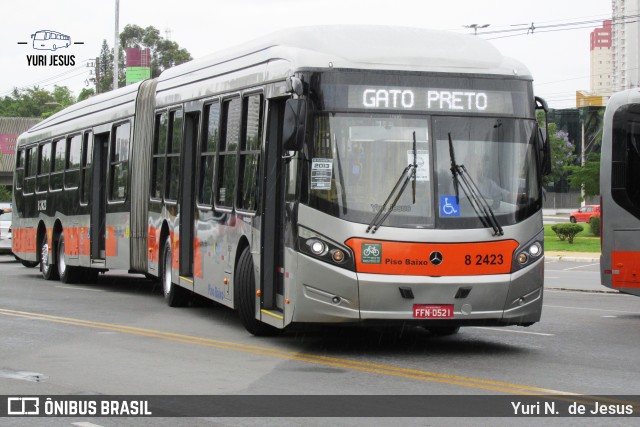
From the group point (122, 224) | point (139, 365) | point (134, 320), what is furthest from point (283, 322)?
point (122, 224)

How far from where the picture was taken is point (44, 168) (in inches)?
1057

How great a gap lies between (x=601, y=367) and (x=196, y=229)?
6.63m

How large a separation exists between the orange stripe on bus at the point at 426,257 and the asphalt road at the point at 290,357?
0.90 metres

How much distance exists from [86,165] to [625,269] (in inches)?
437

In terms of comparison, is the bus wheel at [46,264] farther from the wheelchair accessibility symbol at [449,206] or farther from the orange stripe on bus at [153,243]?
the wheelchair accessibility symbol at [449,206]

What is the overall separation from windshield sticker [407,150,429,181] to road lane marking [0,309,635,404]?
1940 mm

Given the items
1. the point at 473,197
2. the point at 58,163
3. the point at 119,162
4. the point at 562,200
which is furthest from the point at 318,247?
the point at 562,200

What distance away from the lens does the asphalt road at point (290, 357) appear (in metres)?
10.0

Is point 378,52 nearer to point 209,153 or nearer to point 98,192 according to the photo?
point 209,153

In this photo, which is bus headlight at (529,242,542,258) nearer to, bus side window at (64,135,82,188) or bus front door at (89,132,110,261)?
bus front door at (89,132,110,261)
